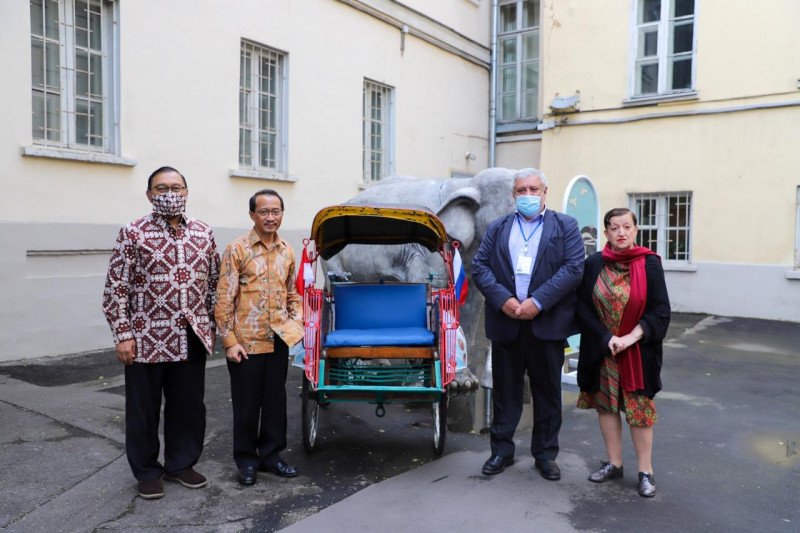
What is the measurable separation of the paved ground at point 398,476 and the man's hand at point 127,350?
817 millimetres

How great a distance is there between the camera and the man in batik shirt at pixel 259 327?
415cm

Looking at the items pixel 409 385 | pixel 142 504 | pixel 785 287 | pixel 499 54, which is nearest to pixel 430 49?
pixel 499 54

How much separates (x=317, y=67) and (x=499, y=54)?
Answer: 21.8 ft

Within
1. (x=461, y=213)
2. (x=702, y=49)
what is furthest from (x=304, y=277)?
(x=702, y=49)

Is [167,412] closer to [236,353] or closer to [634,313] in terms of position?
[236,353]

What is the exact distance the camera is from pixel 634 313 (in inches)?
161

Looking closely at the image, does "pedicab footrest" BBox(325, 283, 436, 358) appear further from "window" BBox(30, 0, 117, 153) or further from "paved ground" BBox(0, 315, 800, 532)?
"window" BBox(30, 0, 117, 153)

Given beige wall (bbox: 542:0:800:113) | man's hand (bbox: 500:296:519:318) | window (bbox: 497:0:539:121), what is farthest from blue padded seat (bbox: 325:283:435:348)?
window (bbox: 497:0:539:121)

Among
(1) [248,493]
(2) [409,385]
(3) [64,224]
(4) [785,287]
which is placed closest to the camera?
(1) [248,493]

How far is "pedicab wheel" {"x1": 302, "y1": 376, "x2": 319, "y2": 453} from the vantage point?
4.65m

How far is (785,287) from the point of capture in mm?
12156

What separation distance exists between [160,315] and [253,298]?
1.73 feet

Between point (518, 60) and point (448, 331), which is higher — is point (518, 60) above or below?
above

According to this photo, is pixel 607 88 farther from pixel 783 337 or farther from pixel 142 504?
pixel 142 504
